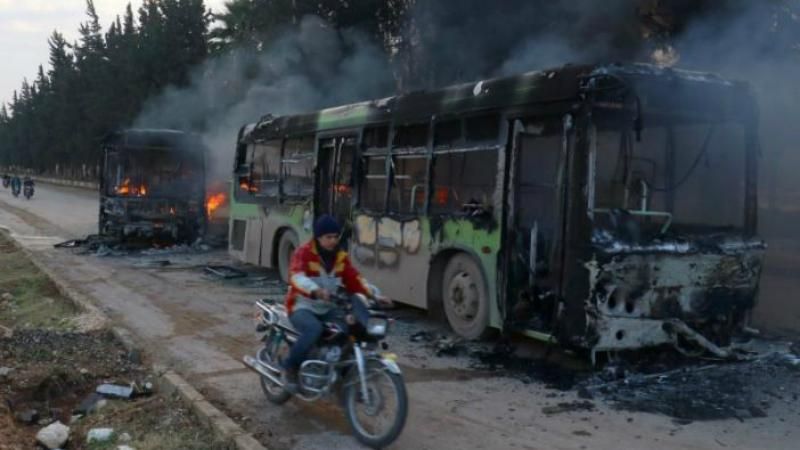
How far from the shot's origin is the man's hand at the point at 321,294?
500 cm

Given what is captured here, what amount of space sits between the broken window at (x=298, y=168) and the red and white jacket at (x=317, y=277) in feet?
19.1

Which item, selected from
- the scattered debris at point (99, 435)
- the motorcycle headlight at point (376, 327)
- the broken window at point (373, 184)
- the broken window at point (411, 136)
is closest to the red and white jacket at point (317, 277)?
the motorcycle headlight at point (376, 327)

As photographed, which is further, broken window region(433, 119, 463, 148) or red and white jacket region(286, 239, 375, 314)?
broken window region(433, 119, 463, 148)

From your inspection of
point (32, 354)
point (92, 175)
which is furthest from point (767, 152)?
point (92, 175)

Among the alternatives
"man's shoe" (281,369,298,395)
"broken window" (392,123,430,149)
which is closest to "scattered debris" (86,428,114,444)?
"man's shoe" (281,369,298,395)

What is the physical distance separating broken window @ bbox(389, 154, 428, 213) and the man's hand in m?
3.71

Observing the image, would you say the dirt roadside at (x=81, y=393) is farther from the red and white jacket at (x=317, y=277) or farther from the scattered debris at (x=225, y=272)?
the scattered debris at (x=225, y=272)

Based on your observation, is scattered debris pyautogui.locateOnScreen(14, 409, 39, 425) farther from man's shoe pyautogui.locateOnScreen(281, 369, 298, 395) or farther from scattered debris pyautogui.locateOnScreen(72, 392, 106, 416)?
man's shoe pyautogui.locateOnScreen(281, 369, 298, 395)

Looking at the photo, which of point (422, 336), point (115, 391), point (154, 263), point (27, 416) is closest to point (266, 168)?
point (154, 263)

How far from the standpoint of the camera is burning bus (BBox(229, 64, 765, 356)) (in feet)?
21.4

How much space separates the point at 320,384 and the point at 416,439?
75 cm

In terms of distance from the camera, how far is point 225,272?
1383cm

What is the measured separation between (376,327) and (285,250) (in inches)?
286

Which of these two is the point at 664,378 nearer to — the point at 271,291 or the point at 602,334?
the point at 602,334
